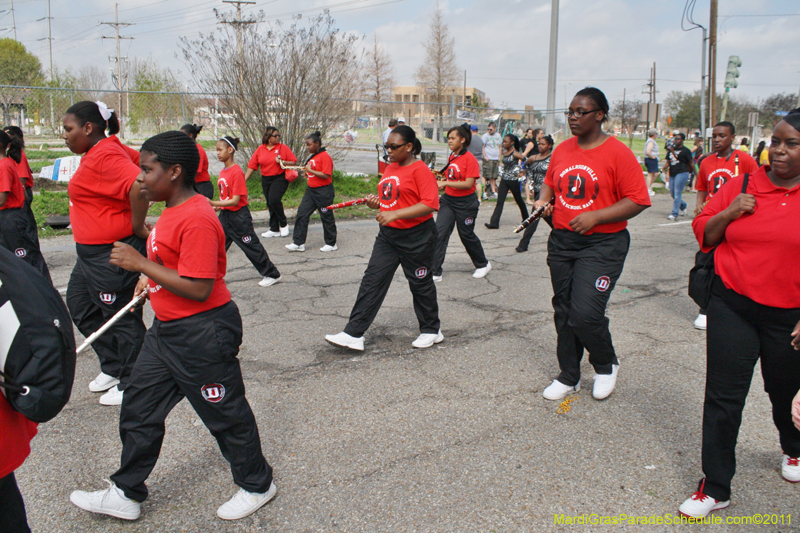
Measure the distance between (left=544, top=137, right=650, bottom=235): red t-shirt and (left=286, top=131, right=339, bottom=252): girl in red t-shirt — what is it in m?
5.45

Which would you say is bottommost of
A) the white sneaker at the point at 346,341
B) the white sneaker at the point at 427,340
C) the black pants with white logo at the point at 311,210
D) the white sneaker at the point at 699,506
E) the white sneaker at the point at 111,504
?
the white sneaker at the point at 699,506

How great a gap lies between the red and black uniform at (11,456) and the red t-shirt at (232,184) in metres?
5.13

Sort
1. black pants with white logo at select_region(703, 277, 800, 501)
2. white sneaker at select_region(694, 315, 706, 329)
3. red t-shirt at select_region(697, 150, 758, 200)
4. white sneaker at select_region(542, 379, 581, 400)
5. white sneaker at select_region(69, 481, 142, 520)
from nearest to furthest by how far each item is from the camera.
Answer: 1. black pants with white logo at select_region(703, 277, 800, 501)
2. white sneaker at select_region(69, 481, 142, 520)
3. white sneaker at select_region(542, 379, 581, 400)
4. white sneaker at select_region(694, 315, 706, 329)
5. red t-shirt at select_region(697, 150, 758, 200)

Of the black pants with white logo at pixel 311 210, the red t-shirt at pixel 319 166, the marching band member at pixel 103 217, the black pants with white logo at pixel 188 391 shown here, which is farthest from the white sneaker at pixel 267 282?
the black pants with white logo at pixel 188 391

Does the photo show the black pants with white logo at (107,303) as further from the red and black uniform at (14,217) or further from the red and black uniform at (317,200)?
the red and black uniform at (317,200)

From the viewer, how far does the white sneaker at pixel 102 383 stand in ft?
13.6

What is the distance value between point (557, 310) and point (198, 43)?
40.0 feet

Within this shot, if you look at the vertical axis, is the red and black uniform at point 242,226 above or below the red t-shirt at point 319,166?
below

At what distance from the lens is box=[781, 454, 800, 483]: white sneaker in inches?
120

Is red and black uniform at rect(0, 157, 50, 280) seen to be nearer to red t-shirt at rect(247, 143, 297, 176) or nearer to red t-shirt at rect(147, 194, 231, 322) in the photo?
red t-shirt at rect(147, 194, 231, 322)

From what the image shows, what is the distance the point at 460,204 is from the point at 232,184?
9.01ft

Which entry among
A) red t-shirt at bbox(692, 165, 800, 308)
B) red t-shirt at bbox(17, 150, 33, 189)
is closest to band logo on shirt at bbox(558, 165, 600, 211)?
red t-shirt at bbox(692, 165, 800, 308)

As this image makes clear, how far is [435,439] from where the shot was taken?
350cm

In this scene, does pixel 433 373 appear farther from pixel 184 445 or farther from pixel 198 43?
pixel 198 43
